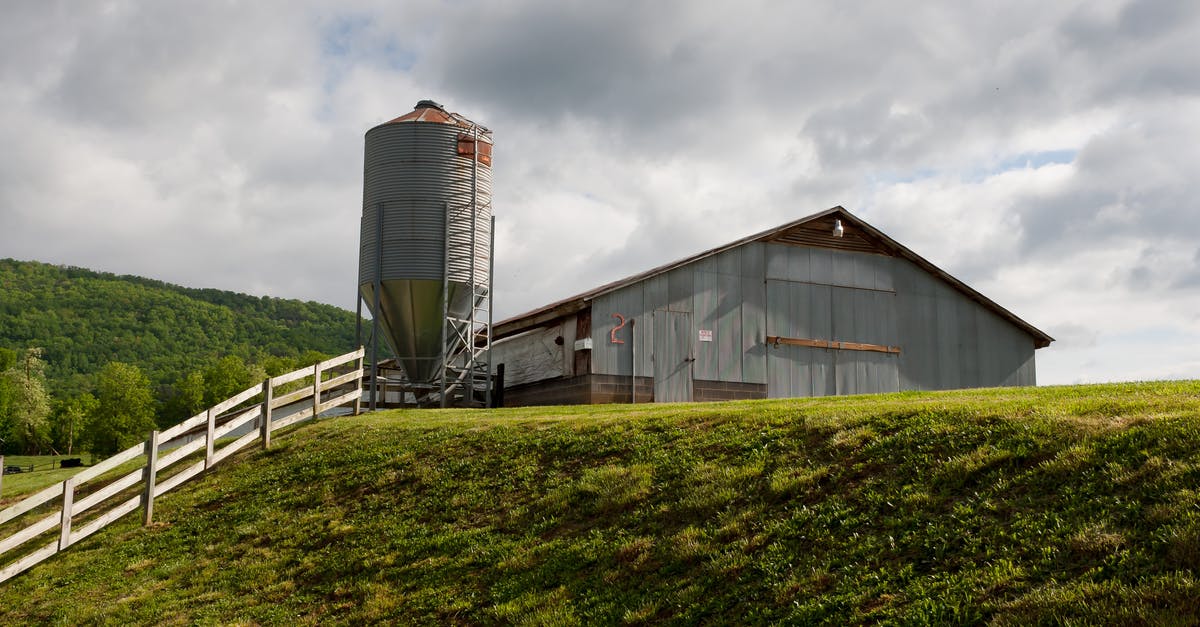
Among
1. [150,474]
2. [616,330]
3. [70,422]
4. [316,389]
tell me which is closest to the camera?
[150,474]

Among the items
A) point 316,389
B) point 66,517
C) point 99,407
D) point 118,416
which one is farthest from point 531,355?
point 99,407

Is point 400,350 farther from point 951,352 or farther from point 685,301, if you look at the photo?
point 951,352

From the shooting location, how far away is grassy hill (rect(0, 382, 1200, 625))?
8.07m

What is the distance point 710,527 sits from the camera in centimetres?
1050

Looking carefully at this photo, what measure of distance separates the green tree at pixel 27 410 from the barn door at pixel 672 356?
6163 cm

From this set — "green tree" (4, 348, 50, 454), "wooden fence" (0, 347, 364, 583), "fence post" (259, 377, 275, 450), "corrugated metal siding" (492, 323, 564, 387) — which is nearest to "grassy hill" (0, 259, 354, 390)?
"green tree" (4, 348, 50, 454)

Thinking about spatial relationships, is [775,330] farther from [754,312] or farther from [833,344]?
[833,344]

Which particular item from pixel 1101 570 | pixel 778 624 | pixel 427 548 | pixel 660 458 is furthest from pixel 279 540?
pixel 1101 570

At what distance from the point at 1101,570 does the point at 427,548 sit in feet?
25.4

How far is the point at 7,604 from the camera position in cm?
1385

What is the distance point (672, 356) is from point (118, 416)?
48.3m

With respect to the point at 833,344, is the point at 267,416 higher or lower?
lower

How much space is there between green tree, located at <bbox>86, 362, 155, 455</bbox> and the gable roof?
42.4m

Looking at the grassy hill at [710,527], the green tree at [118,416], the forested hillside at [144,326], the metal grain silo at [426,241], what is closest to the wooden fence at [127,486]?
the grassy hill at [710,527]
